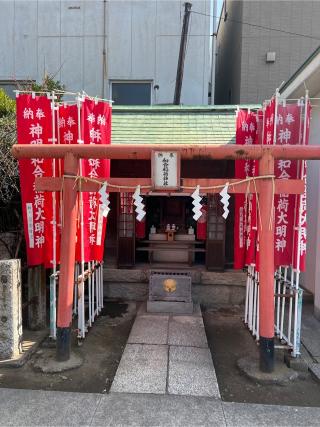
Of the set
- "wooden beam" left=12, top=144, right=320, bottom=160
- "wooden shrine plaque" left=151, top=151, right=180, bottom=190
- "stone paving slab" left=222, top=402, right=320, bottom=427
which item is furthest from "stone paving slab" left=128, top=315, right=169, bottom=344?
"wooden beam" left=12, top=144, right=320, bottom=160

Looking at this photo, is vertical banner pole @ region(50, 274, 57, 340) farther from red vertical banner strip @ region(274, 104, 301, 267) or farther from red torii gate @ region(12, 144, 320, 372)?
red vertical banner strip @ region(274, 104, 301, 267)

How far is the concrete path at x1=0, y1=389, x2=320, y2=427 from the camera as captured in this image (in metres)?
3.69

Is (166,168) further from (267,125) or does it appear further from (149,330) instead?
(149,330)

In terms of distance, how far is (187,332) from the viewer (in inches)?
236

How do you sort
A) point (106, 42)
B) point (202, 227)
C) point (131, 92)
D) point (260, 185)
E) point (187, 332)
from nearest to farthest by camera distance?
1. point (260, 185)
2. point (187, 332)
3. point (202, 227)
4. point (106, 42)
5. point (131, 92)

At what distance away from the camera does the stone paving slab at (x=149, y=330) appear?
566cm

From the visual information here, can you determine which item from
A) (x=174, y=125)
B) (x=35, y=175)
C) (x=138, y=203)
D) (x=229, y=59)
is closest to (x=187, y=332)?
(x=138, y=203)

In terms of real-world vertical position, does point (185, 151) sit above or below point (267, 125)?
below

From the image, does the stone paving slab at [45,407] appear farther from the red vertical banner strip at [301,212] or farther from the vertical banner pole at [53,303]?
the red vertical banner strip at [301,212]

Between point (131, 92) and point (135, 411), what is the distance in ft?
38.2

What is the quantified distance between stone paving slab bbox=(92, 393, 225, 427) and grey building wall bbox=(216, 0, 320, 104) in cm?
1118

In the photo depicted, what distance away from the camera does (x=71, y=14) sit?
42.9 feet

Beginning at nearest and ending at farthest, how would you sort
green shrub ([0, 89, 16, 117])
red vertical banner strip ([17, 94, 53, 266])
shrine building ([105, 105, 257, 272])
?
red vertical banner strip ([17, 94, 53, 266])
shrine building ([105, 105, 257, 272])
green shrub ([0, 89, 16, 117])

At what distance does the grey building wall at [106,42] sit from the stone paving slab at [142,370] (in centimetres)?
995
